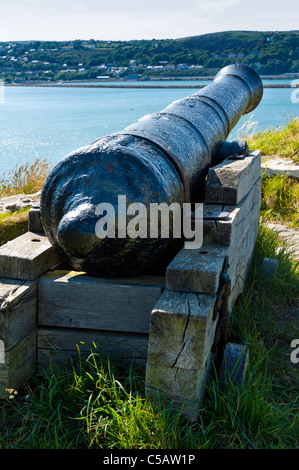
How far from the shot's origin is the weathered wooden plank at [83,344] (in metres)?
2.75

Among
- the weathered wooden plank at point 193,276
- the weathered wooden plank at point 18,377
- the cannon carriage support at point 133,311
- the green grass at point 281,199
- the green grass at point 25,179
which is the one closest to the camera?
the cannon carriage support at point 133,311

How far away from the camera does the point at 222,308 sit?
9.22ft

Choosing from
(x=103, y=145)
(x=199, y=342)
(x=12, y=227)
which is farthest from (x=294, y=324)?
(x=12, y=227)

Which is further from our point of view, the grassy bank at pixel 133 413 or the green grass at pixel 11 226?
the green grass at pixel 11 226

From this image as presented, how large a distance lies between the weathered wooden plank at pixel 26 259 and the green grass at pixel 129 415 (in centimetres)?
50

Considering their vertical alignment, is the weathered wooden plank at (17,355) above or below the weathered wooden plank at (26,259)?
below

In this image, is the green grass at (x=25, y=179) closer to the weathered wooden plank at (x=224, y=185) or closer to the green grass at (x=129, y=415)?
the weathered wooden plank at (x=224, y=185)

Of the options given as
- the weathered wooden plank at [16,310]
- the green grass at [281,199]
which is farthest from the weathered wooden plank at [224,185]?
the green grass at [281,199]

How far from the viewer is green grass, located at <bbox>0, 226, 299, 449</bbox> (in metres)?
2.26

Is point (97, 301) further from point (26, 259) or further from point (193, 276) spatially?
point (193, 276)

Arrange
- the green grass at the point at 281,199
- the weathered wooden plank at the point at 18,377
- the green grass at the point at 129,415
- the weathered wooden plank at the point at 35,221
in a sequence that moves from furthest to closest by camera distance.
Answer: the green grass at the point at 281,199, the weathered wooden plank at the point at 35,221, the weathered wooden plank at the point at 18,377, the green grass at the point at 129,415

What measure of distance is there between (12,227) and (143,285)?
2407 mm

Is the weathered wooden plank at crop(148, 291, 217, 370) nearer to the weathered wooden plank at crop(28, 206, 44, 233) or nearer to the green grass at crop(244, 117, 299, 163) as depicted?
the weathered wooden plank at crop(28, 206, 44, 233)

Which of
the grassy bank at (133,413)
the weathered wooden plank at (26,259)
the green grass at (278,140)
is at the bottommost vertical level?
the grassy bank at (133,413)
